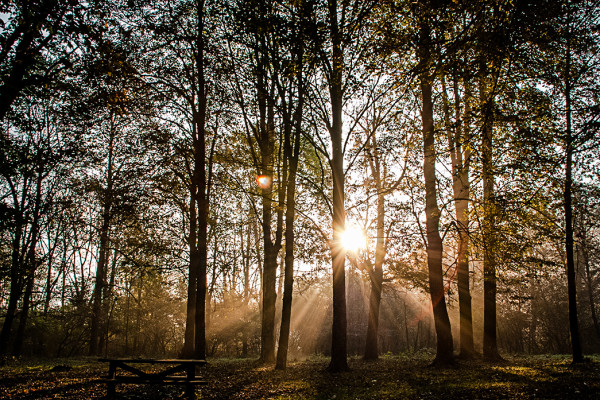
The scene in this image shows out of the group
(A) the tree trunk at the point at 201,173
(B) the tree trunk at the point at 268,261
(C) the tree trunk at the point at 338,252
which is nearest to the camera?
(C) the tree trunk at the point at 338,252

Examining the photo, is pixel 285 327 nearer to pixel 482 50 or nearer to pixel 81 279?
pixel 482 50

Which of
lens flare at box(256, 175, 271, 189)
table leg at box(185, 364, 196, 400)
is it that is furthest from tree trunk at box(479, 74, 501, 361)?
lens flare at box(256, 175, 271, 189)

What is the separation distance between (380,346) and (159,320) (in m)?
23.1

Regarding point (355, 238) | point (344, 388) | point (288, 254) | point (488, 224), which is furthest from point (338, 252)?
point (355, 238)

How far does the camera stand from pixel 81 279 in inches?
1289

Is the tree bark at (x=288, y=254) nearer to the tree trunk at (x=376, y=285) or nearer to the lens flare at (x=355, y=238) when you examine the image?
the lens flare at (x=355, y=238)

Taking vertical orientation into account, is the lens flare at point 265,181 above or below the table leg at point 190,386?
above

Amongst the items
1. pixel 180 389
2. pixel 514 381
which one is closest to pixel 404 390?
pixel 514 381

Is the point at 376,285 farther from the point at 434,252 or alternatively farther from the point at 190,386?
the point at 190,386

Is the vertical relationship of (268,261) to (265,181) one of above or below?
below

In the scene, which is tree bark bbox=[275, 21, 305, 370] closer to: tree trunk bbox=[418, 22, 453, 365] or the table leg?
tree trunk bbox=[418, 22, 453, 365]

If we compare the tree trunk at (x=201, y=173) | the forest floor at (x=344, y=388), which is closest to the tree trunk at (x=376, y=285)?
the tree trunk at (x=201, y=173)

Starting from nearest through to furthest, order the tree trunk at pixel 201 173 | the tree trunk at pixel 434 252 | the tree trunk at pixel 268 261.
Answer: the tree trunk at pixel 434 252 → the tree trunk at pixel 201 173 → the tree trunk at pixel 268 261

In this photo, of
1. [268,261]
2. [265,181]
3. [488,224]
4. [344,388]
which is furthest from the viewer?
[265,181]
